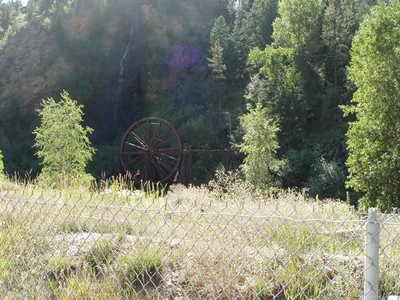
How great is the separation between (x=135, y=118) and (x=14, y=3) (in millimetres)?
20586

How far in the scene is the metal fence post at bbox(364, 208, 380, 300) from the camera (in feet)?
5.83

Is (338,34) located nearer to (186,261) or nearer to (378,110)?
(378,110)

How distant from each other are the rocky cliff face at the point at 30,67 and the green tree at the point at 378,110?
25.2m

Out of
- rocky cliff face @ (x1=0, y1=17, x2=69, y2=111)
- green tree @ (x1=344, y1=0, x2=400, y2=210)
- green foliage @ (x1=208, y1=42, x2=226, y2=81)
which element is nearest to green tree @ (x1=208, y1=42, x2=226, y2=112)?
green foliage @ (x1=208, y1=42, x2=226, y2=81)

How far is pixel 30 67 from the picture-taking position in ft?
103

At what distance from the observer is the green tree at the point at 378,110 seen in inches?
395

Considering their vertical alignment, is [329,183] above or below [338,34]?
below

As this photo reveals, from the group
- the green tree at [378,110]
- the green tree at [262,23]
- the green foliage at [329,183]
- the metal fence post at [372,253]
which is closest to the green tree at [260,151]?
the green foliage at [329,183]

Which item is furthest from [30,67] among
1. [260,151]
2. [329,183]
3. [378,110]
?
[378,110]

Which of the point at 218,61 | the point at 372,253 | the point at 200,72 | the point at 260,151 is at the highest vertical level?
the point at 218,61

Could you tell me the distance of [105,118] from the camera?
103ft

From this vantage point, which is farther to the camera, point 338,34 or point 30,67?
point 30,67

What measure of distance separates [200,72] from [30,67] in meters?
11.4

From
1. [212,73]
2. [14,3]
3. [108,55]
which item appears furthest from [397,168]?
[14,3]
